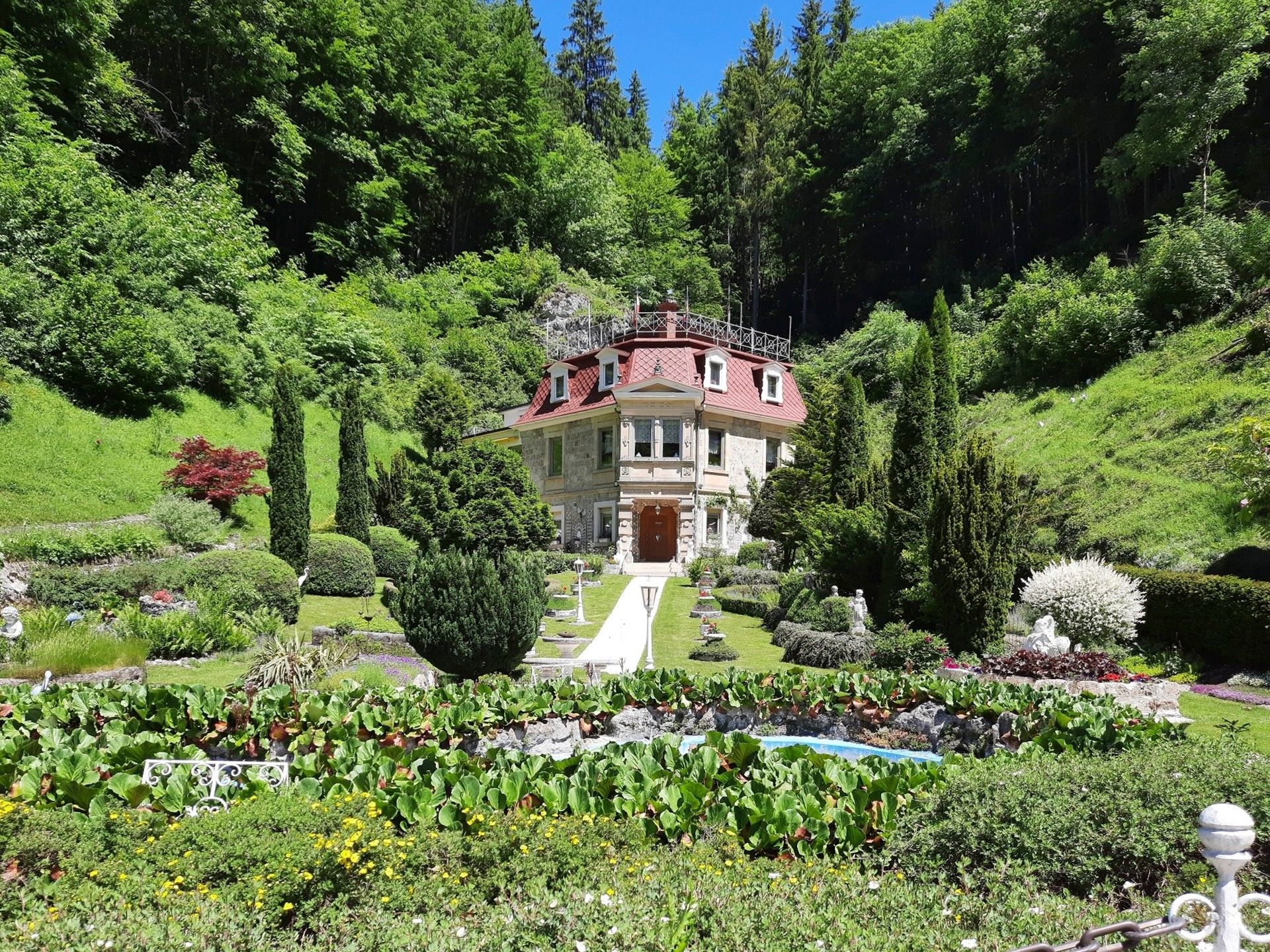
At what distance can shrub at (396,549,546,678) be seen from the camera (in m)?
10.7

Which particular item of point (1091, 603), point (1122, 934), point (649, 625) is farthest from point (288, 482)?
point (1122, 934)

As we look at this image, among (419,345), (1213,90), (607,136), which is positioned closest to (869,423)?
(1213,90)

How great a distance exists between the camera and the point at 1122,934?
2.09 metres

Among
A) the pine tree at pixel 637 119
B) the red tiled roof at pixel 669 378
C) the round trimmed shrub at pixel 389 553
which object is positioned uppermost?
the pine tree at pixel 637 119

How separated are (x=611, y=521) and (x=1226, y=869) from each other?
1125 inches

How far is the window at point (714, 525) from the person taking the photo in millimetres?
29844

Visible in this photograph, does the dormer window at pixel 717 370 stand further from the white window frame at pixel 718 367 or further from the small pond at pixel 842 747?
the small pond at pixel 842 747

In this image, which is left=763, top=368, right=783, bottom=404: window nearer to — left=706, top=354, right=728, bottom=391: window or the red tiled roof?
the red tiled roof

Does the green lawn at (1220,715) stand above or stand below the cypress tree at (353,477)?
below

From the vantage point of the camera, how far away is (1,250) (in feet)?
72.1

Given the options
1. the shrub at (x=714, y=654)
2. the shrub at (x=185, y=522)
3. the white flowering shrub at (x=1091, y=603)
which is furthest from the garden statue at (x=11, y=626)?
the white flowering shrub at (x=1091, y=603)

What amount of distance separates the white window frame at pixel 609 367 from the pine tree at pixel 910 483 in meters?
15.4

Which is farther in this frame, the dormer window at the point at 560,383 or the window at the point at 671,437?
the dormer window at the point at 560,383

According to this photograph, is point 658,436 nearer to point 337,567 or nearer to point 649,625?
point 337,567
